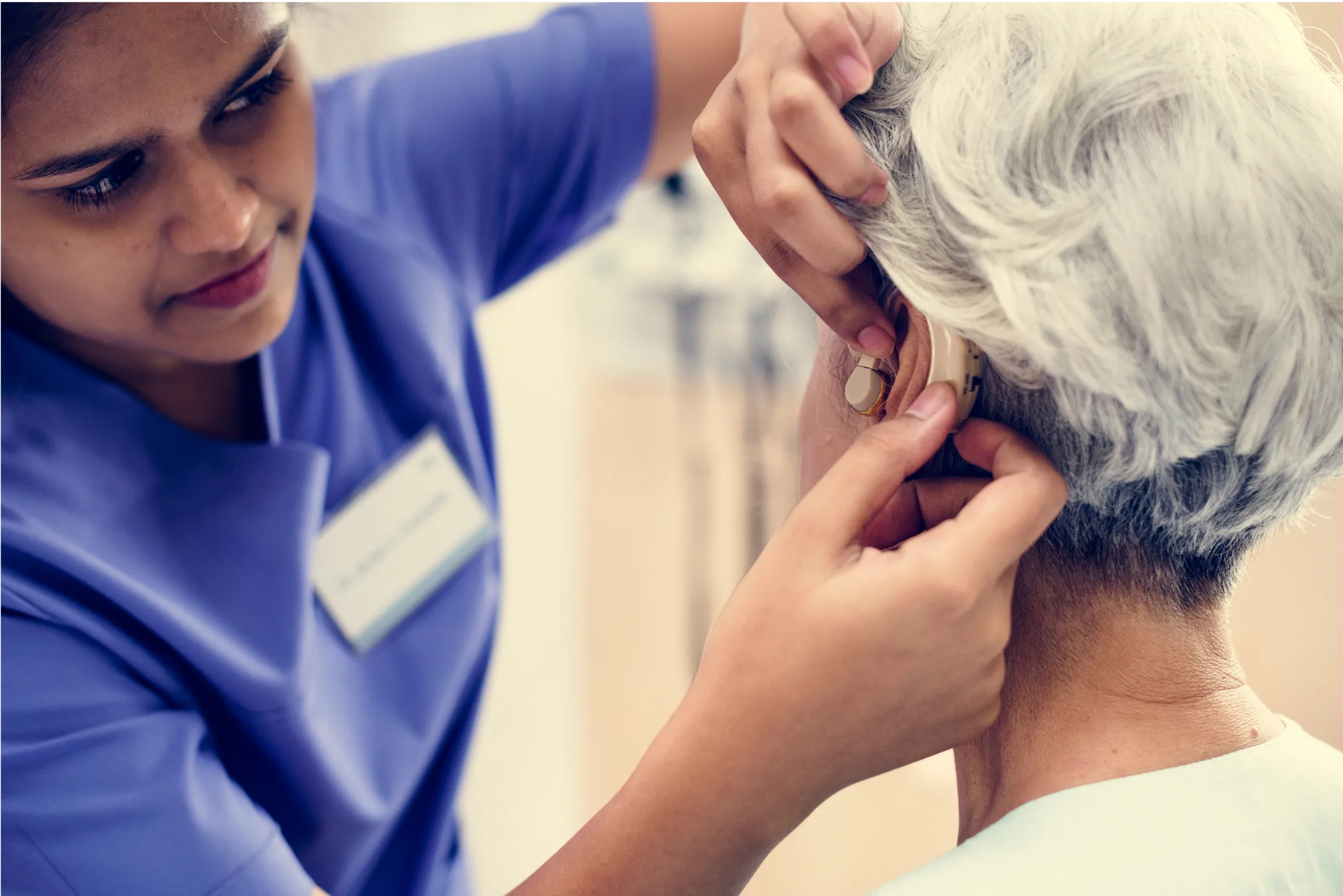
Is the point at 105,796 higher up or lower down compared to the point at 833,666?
higher up

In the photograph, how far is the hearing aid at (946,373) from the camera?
638 mm

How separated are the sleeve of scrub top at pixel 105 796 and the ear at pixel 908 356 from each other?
57 centimetres

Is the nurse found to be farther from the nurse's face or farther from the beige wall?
the beige wall

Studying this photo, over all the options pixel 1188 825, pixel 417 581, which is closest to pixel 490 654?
pixel 417 581

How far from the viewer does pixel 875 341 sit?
26.4 inches

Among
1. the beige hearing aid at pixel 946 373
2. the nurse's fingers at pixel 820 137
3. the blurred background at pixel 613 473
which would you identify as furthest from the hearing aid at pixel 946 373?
the blurred background at pixel 613 473

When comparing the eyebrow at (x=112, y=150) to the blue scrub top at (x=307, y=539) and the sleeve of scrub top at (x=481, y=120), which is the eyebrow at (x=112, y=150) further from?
the sleeve of scrub top at (x=481, y=120)

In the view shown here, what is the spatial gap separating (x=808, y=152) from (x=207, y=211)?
46cm

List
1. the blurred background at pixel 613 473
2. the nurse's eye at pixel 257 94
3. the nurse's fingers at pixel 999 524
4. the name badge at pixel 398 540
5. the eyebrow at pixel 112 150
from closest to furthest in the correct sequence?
the nurse's fingers at pixel 999 524 < the eyebrow at pixel 112 150 < the nurse's eye at pixel 257 94 < the name badge at pixel 398 540 < the blurred background at pixel 613 473

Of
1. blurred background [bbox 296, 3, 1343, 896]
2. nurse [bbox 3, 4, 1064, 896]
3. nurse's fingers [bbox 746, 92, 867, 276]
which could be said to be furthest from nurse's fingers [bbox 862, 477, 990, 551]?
blurred background [bbox 296, 3, 1343, 896]

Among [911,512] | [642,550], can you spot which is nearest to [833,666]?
[911,512]

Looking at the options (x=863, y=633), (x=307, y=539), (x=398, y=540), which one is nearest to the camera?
(x=863, y=633)

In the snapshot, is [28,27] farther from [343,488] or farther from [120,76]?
[343,488]

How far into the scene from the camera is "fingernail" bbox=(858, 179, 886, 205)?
0.64 metres
